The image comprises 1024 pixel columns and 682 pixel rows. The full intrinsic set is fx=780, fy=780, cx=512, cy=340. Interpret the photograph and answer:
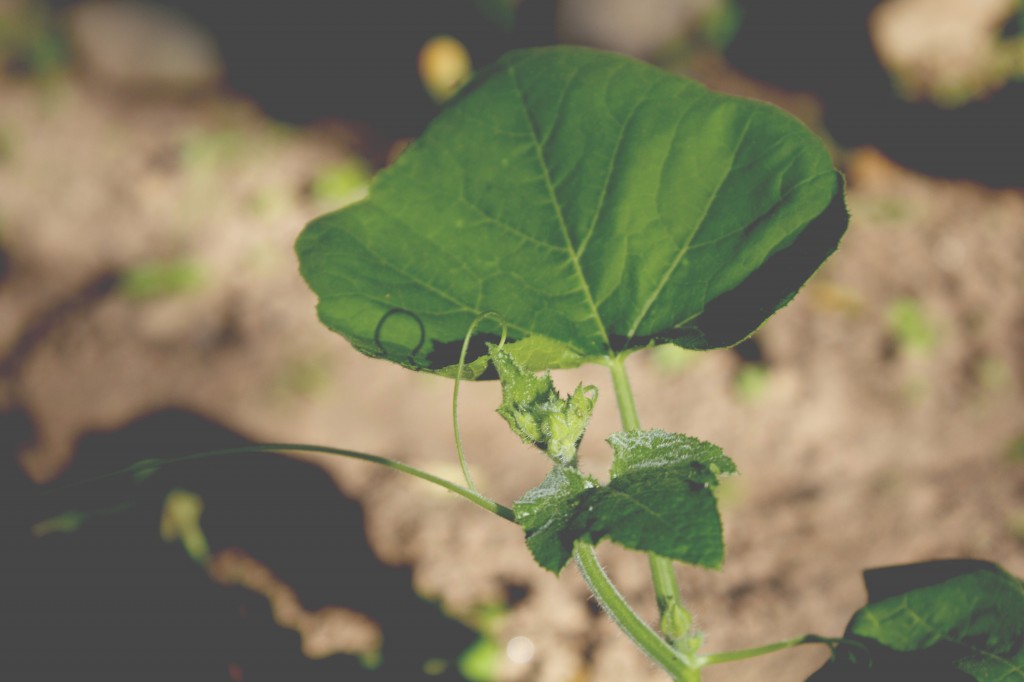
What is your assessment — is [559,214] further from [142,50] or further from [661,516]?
[142,50]

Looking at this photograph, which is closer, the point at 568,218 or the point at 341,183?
the point at 568,218

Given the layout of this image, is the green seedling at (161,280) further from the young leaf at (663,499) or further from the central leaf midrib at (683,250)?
the young leaf at (663,499)

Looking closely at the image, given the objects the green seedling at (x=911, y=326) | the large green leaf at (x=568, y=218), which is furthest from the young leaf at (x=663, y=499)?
the green seedling at (x=911, y=326)

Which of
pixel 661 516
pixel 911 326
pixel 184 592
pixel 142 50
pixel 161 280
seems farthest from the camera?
pixel 142 50

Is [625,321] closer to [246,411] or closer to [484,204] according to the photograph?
[484,204]

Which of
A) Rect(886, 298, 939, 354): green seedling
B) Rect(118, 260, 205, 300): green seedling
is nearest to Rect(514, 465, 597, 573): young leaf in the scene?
Rect(886, 298, 939, 354): green seedling

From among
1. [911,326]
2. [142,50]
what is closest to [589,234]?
[911,326]
